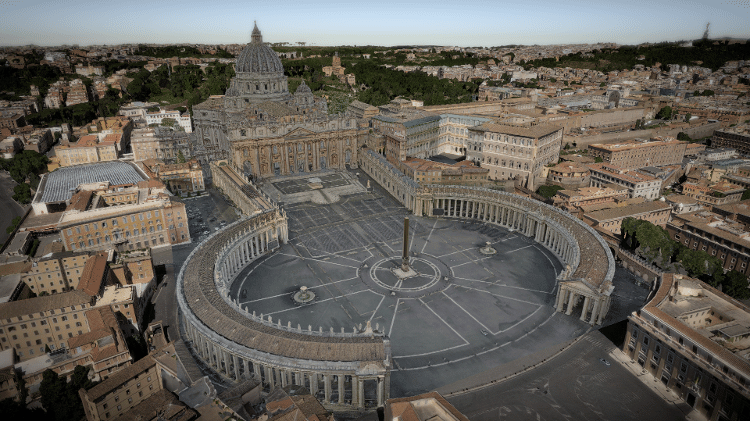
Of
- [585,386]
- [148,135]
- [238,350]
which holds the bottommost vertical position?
[585,386]

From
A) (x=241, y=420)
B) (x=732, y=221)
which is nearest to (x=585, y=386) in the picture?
(x=241, y=420)

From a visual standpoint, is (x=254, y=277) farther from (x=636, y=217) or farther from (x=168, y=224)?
(x=636, y=217)

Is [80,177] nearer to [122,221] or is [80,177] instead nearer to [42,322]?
[122,221]

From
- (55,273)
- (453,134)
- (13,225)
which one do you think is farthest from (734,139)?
(13,225)

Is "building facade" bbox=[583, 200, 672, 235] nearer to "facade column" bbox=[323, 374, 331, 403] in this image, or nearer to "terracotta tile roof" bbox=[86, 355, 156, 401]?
"facade column" bbox=[323, 374, 331, 403]

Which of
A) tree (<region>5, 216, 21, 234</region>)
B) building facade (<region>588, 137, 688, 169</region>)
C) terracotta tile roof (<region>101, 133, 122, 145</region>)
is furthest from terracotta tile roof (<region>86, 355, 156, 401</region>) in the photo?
building facade (<region>588, 137, 688, 169</region>)
